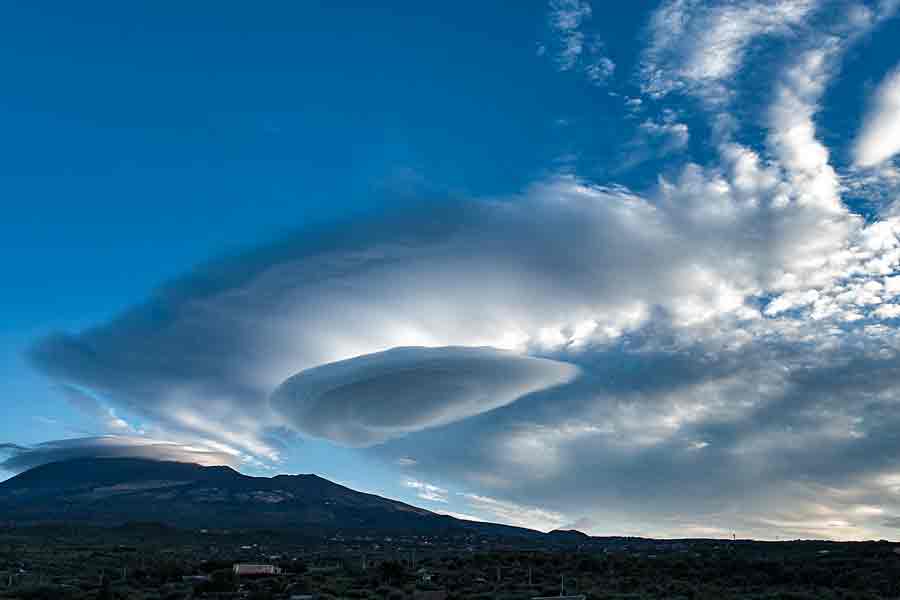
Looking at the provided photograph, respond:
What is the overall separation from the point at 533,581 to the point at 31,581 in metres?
35.9

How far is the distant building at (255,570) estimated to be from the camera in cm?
5844

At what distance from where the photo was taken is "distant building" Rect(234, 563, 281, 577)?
192 ft

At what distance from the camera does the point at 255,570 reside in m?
60.3

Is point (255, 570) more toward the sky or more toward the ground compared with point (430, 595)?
more toward the sky

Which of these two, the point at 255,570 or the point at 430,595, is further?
the point at 255,570

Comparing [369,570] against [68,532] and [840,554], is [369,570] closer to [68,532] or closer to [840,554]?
[840,554]

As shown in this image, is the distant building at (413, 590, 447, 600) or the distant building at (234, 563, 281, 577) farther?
the distant building at (234, 563, 281, 577)

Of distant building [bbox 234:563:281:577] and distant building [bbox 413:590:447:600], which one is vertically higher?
distant building [bbox 234:563:281:577]

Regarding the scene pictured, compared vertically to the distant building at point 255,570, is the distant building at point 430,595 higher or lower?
lower

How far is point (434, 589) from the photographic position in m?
49.4

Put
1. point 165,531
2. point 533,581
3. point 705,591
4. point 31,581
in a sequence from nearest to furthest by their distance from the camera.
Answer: point 705,591, point 533,581, point 31,581, point 165,531

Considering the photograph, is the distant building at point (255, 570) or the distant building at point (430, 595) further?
the distant building at point (255, 570)

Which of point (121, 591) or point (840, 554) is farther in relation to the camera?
point (840, 554)

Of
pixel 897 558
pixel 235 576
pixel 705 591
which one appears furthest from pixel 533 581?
pixel 897 558
